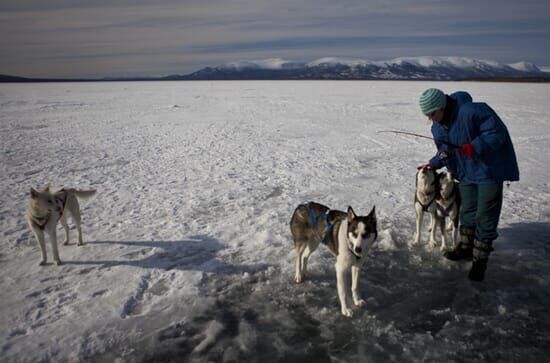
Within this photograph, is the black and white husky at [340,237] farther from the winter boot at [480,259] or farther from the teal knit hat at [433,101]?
the winter boot at [480,259]

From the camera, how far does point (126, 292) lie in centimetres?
438

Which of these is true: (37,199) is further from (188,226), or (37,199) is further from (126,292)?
(188,226)

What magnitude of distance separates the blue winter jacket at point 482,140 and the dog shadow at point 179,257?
3.04 meters

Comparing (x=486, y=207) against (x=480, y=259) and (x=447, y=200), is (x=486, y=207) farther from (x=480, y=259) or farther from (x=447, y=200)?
(x=447, y=200)

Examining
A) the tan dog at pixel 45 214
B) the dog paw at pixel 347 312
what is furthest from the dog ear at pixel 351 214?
the tan dog at pixel 45 214

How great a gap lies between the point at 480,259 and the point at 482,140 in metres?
1.54

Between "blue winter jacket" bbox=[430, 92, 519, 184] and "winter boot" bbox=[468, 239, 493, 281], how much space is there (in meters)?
0.81

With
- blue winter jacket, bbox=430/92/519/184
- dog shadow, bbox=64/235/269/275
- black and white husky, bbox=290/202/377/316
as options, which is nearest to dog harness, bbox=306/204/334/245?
black and white husky, bbox=290/202/377/316

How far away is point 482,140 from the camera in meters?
4.06

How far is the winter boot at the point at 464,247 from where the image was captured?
4946mm

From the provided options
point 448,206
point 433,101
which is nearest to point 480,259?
point 448,206

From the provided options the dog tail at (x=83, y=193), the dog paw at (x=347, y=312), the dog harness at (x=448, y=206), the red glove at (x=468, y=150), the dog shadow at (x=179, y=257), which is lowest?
the dog paw at (x=347, y=312)

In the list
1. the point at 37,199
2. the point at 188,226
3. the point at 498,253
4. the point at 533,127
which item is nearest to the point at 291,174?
the point at 188,226

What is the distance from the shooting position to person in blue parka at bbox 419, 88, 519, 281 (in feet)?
13.5
